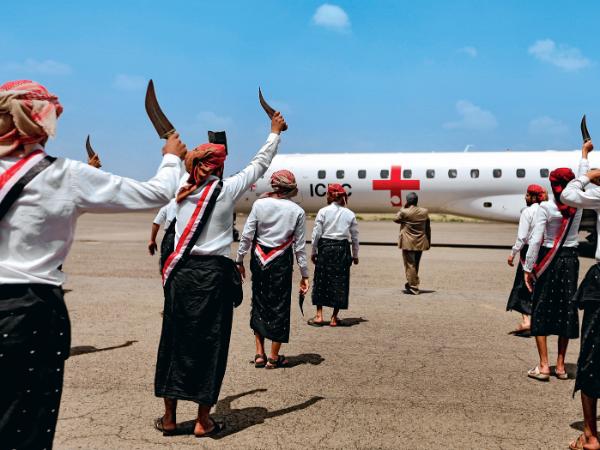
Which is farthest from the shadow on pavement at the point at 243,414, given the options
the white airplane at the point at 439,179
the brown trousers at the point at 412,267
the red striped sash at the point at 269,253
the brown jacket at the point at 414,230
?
the white airplane at the point at 439,179

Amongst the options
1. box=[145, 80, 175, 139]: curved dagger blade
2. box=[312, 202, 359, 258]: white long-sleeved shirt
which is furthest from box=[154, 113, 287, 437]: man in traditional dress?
box=[312, 202, 359, 258]: white long-sleeved shirt

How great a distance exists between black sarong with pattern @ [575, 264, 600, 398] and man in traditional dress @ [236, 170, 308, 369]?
2814 millimetres

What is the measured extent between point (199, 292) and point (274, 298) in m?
1.97

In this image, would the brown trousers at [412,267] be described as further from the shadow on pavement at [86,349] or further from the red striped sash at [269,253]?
the shadow on pavement at [86,349]

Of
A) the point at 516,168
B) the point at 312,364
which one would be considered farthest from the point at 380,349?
the point at 516,168

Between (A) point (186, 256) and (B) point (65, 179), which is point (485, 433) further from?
(B) point (65, 179)

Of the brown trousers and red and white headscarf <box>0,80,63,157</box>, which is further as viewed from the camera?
the brown trousers

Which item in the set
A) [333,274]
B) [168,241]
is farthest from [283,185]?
[333,274]

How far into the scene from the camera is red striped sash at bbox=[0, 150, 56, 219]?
8.36ft

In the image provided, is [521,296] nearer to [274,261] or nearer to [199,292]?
[274,261]

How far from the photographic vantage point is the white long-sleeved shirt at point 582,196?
164 inches

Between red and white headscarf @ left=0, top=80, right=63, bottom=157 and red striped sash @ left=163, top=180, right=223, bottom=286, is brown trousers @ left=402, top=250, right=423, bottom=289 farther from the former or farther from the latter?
red and white headscarf @ left=0, top=80, right=63, bottom=157

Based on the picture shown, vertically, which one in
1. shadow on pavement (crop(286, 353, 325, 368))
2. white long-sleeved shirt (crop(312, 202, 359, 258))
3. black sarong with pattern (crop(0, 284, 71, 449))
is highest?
white long-sleeved shirt (crop(312, 202, 359, 258))

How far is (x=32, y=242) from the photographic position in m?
2.63
